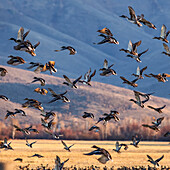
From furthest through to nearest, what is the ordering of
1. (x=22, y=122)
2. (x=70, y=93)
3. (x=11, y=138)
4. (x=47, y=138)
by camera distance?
1. (x=70, y=93)
2. (x=22, y=122)
3. (x=47, y=138)
4. (x=11, y=138)

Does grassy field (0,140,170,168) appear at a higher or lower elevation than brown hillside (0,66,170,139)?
lower

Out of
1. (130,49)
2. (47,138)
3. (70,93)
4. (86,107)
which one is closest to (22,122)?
(86,107)

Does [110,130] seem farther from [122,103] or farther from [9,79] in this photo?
[9,79]

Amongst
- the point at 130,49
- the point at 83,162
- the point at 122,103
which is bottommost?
the point at 83,162

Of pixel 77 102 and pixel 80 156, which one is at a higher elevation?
pixel 77 102

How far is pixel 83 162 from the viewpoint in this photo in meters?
40.1

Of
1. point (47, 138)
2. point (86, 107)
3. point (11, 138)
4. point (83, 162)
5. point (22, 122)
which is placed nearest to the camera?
point (83, 162)

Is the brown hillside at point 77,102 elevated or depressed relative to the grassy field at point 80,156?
elevated

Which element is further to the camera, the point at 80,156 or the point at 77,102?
the point at 77,102

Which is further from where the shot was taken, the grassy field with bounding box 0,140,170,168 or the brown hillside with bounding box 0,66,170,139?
the brown hillside with bounding box 0,66,170,139

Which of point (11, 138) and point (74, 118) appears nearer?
point (11, 138)

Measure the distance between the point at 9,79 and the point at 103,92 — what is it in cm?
3365

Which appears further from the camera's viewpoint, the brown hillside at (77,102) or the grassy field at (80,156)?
the brown hillside at (77,102)

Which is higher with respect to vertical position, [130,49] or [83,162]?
[130,49]
